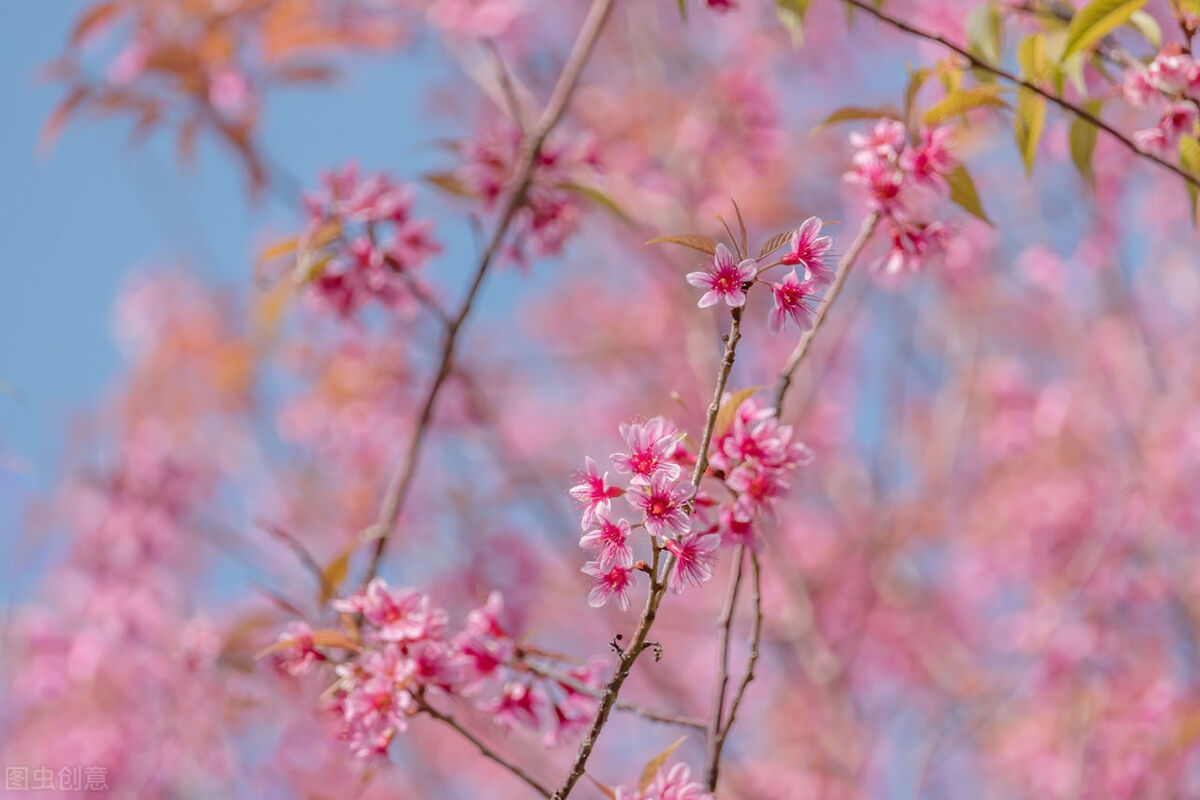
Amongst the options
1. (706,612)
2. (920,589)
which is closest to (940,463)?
(920,589)

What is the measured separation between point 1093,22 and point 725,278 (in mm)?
603

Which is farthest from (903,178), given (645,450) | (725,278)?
(645,450)

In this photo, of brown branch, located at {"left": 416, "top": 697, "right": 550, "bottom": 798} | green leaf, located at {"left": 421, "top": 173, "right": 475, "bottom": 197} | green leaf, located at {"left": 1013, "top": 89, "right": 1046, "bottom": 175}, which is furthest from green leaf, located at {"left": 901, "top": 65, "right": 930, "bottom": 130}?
brown branch, located at {"left": 416, "top": 697, "right": 550, "bottom": 798}

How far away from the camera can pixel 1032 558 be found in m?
4.11

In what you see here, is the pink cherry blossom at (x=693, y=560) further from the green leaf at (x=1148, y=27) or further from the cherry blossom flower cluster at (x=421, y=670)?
the green leaf at (x=1148, y=27)

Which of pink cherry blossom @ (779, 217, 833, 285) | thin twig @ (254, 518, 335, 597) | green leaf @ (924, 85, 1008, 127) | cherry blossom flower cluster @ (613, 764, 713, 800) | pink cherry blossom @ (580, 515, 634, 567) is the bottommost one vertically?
cherry blossom flower cluster @ (613, 764, 713, 800)

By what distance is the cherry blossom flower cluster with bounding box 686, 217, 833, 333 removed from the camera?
3.59 ft

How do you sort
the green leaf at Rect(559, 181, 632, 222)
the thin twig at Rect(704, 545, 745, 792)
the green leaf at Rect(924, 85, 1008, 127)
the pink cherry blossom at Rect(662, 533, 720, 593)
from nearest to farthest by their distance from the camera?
the pink cherry blossom at Rect(662, 533, 720, 593), the thin twig at Rect(704, 545, 745, 792), the green leaf at Rect(924, 85, 1008, 127), the green leaf at Rect(559, 181, 632, 222)

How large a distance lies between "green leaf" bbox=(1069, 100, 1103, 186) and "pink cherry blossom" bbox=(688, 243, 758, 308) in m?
0.66

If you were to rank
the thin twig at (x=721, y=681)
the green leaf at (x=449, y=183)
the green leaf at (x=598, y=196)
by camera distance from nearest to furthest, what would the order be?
the thin twig at (x=721, y=681)
the green leaf at (x=598, y=196)
the green leaf at (x=449, y=183)

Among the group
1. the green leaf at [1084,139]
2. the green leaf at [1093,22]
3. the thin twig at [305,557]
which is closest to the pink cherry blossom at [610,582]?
the thin twig at [305,557]

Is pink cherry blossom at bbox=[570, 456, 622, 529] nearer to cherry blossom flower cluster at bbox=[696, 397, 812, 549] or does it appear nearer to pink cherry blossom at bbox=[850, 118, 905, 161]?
cherry blossom flower cluster at bbox=[696, 397, 812, 549]

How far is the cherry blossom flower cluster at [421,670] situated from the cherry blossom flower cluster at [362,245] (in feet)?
2.17

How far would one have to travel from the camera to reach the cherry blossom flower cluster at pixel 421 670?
1.33m
